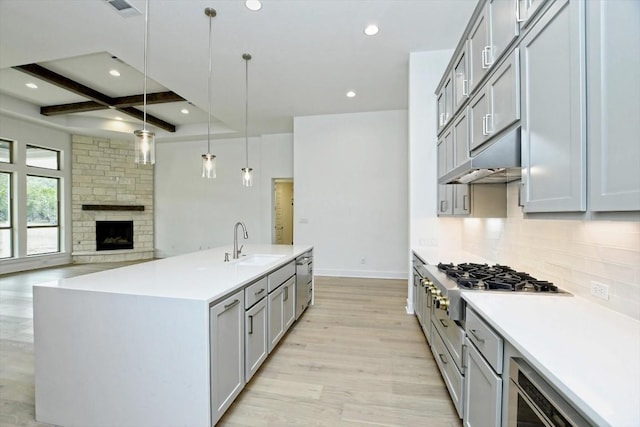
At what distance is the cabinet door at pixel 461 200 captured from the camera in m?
2.84

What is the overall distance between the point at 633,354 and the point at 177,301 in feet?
6.55

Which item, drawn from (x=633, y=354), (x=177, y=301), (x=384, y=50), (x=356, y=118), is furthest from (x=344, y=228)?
(x=633, y=354)

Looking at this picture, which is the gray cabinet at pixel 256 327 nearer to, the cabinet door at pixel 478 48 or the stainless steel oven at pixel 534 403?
the stainless steel oven at pixel 534 403

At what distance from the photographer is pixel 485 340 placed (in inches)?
53.1

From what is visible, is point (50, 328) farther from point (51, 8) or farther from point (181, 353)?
point (51, 8)

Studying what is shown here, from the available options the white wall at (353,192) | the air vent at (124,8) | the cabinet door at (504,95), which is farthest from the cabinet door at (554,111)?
the white wall at (353,192)

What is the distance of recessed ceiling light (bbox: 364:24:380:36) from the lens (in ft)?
10.5

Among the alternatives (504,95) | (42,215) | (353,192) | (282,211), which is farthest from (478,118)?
(42,215)

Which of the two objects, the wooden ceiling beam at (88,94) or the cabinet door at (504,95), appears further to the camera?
the wooden ceiling beam at (88,94)

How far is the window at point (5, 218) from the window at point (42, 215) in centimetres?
32

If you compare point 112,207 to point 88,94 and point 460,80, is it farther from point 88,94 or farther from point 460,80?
point 460,80

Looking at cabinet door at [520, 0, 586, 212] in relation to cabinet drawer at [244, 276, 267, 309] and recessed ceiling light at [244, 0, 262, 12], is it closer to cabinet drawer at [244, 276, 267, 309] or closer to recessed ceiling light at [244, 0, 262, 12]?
cabinet drawer at [244, 276, 267, 309]

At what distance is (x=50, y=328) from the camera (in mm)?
1764

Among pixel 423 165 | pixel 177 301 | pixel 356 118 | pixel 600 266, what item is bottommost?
pixel 177 301
